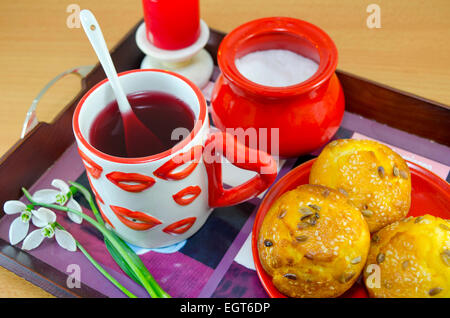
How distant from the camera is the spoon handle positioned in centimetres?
56

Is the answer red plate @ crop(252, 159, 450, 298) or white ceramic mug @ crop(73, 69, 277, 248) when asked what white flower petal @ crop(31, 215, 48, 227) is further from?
red plate @ crop(252, 159, 450, 298)

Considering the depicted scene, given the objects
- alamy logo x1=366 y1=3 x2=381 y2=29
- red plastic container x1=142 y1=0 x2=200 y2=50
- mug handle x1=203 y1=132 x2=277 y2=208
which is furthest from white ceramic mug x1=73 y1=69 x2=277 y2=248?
alamy logo x1=366 y1=3 x2=381 y2=29

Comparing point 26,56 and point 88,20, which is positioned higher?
point 88,20

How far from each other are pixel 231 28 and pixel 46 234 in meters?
0.65

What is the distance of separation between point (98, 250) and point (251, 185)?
0.26m

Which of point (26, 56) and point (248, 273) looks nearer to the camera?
point (248, 273)

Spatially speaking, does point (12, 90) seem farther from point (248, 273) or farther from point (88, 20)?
point (248, 273)

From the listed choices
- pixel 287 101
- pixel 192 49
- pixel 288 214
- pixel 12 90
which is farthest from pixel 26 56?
pixel 288 214

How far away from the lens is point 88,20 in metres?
0.56

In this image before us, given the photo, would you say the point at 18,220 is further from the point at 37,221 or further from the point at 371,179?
the point at 371,179

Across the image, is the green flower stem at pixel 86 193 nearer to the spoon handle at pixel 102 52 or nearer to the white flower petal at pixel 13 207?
the white flower petal at pixel 13 207

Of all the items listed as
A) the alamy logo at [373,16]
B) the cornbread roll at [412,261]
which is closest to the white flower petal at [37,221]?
the cornbread roll at [412,261]

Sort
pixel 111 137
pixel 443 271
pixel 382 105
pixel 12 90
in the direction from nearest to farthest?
pixel 443 271, pixel 111 137, pixel 382 105, pixel 12 90

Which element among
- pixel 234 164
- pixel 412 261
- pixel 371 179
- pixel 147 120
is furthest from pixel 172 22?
pixel 412 261
